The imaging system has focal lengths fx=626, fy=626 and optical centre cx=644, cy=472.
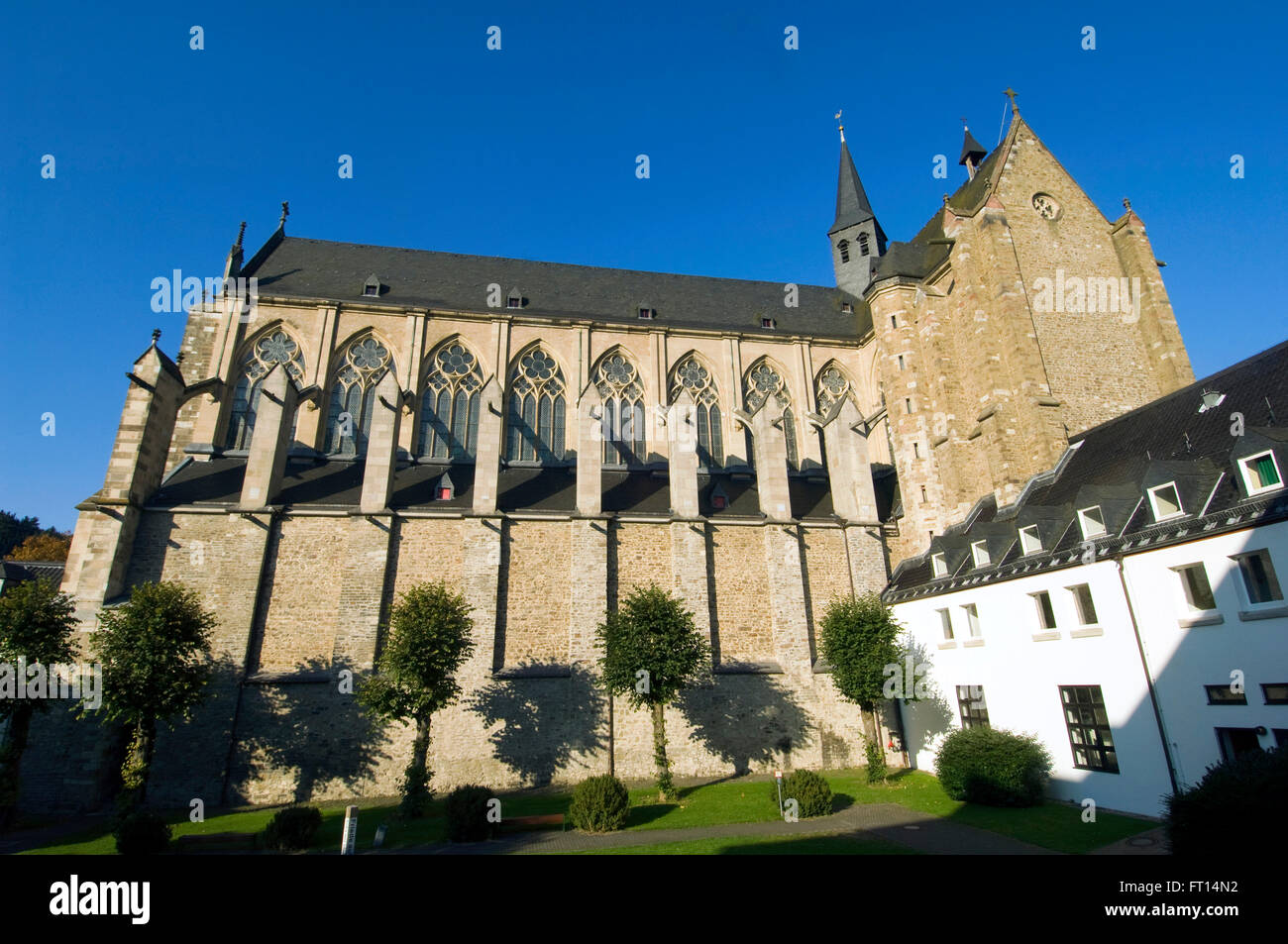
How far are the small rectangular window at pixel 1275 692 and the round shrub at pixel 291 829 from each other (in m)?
17.8

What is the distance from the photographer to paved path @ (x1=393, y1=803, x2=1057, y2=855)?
37.6ft

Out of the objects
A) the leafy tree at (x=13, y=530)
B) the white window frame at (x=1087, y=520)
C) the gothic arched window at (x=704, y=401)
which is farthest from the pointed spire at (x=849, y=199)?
the leafy tree at (x=13, y=530)

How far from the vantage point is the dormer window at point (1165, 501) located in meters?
13.7

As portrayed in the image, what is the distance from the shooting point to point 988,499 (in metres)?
22.5

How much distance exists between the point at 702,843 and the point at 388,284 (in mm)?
26788

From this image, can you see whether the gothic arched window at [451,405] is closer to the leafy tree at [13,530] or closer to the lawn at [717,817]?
the lawn at [717,817]

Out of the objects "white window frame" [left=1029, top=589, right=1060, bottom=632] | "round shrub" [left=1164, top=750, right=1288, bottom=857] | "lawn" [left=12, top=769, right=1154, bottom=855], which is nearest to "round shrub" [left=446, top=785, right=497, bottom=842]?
"lawn" [left=12, top=769, right=1154, bottom=855]

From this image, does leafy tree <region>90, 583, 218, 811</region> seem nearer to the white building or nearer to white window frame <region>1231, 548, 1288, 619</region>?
the white building

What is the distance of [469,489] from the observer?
2264 cm

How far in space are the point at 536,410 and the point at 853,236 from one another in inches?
928

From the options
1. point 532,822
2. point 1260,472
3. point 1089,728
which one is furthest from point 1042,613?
point 532,822

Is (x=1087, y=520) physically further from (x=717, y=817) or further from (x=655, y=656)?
(x=717, y=817)

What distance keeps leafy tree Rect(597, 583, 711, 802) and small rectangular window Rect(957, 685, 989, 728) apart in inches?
309
